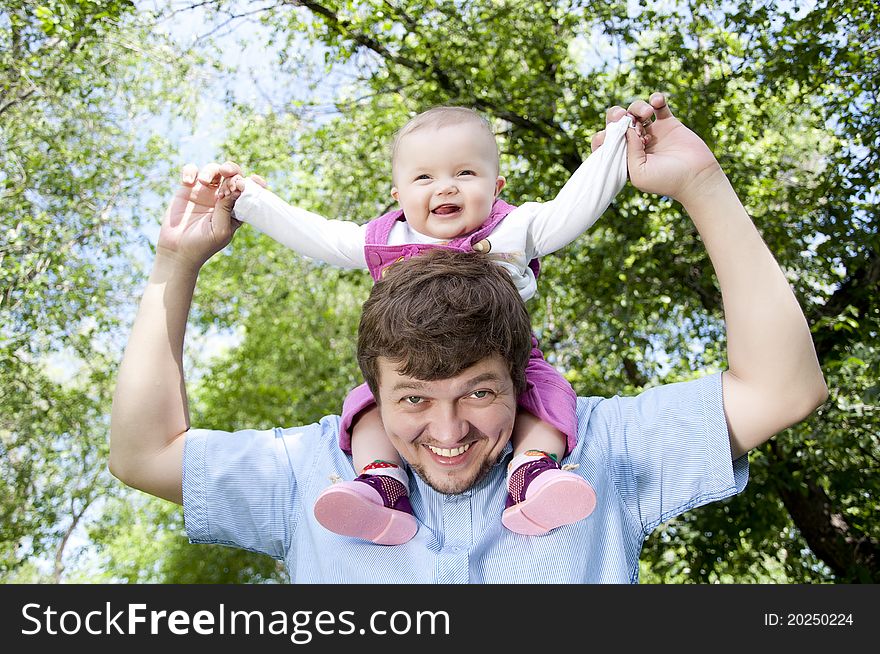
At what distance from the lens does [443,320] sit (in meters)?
1.67

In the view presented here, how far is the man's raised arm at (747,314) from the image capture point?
165 cm

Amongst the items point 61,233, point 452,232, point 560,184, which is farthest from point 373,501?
point 61,233

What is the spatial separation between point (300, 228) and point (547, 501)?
0.87 meters

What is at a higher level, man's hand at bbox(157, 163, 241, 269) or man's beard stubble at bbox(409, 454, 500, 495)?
man's hand at bbox(157, 163, 241, 269)

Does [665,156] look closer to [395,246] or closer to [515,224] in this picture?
[515,224]

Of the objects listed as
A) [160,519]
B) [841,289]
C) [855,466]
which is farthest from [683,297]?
[160,519]

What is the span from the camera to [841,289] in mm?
5551

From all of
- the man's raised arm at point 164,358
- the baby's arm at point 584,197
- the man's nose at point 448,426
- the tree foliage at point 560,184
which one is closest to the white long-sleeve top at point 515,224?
the baby's arm at point 584,197

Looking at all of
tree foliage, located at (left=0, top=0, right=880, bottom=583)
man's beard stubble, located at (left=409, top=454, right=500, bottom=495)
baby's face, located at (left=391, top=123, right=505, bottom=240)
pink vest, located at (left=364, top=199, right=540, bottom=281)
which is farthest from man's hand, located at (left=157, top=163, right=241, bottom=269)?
tree foliage, located at (left=0, top=0, right=880, bottom=583)

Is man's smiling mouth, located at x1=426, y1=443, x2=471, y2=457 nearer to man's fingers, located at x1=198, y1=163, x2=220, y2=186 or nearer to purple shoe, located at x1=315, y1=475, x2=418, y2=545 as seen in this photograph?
purple shoe, located at x1=315, y1=475, x2=418, y2=545

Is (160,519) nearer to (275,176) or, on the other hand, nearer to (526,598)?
(275,176)

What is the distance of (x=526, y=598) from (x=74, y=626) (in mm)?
921

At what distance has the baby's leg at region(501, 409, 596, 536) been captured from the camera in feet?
5.39

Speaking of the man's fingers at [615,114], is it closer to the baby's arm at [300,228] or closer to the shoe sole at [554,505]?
the baby's arm at [300,228]
